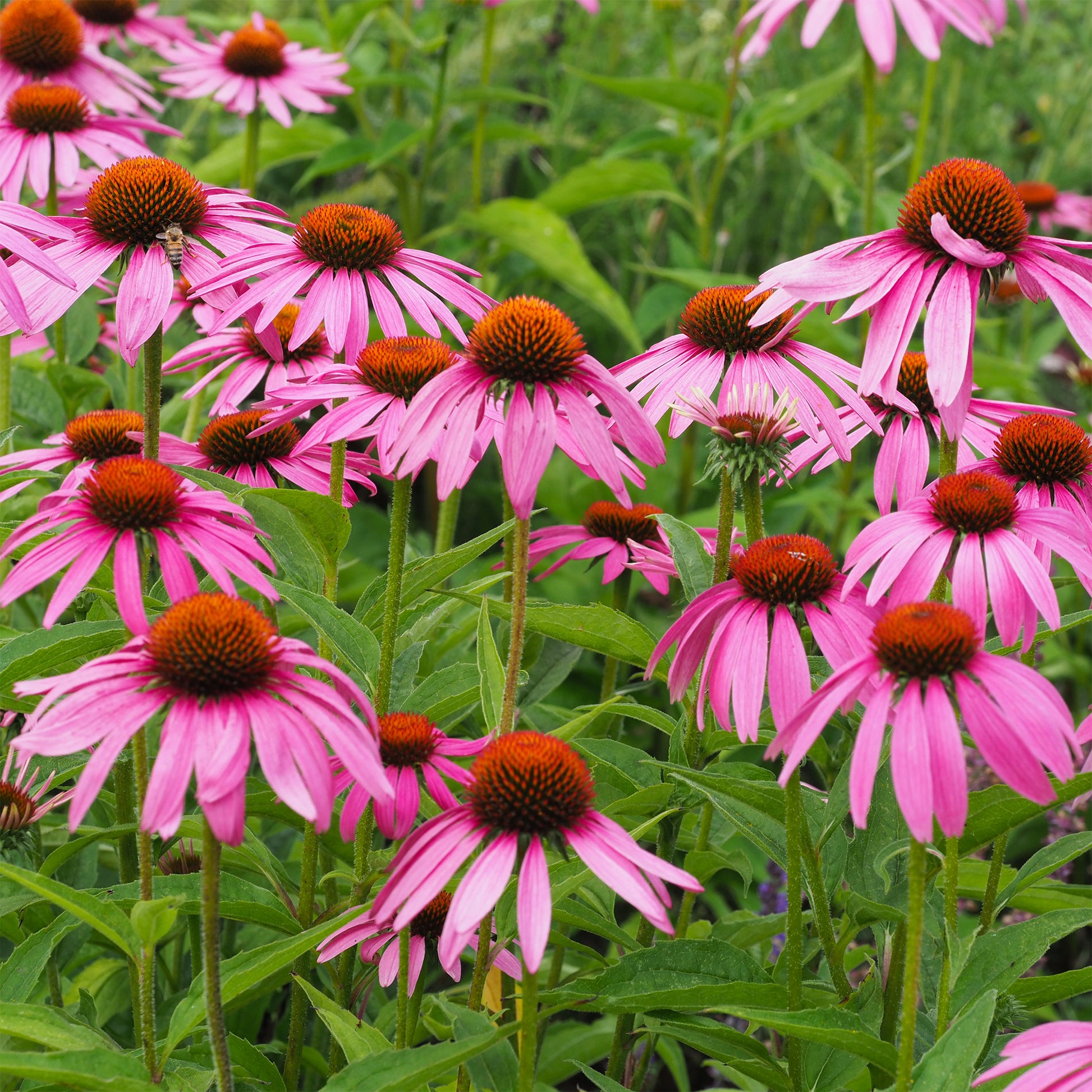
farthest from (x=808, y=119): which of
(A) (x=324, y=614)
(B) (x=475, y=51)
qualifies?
(A) (x=324, y=614)

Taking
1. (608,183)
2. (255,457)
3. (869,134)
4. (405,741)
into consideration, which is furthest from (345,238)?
(608,183)

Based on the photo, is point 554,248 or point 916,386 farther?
point 554,248

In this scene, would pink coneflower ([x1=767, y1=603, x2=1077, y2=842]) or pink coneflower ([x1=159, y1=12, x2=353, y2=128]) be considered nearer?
pink coneflower ([x1=767, y1=603, x2=1077, y2=842])

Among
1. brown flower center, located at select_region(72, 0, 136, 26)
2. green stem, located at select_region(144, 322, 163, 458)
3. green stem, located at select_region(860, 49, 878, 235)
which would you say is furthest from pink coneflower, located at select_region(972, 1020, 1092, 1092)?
brown flower center, located at select_region(72, 0, 136, 26)

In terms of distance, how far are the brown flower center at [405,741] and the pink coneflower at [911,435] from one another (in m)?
0.43

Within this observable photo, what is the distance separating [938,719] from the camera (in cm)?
81

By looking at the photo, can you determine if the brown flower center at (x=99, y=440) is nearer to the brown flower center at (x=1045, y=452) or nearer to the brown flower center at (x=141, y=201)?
the brown flower center at (x=141, y=201)

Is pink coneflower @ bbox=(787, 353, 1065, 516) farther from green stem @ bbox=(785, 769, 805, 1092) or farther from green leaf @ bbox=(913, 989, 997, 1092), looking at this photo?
green leaf @ bbox=(913, 989, 997, 1092)

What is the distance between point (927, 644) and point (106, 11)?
7.64 feet

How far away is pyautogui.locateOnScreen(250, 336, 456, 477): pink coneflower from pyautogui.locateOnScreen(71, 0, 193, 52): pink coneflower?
161 centimetres

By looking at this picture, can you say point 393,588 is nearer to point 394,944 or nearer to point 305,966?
point 394,944

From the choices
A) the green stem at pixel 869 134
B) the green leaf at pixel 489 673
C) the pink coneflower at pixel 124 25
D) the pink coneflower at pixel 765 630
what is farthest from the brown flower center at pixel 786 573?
the pink coneflower at pixel 124 25

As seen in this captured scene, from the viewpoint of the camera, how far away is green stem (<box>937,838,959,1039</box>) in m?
0.95

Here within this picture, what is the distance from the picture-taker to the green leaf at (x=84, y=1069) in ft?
2.75
